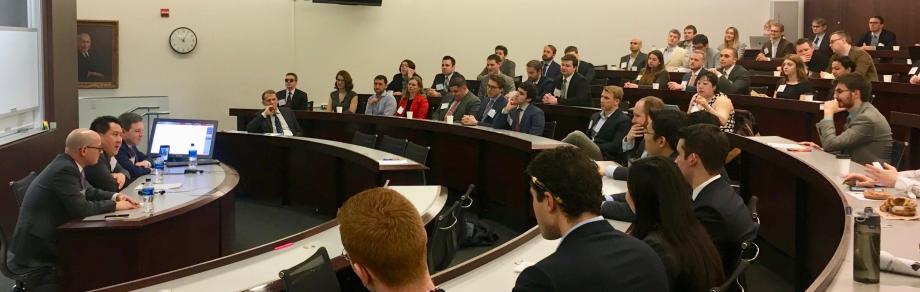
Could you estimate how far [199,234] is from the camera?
6.16m

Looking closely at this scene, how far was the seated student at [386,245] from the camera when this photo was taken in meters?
2.17

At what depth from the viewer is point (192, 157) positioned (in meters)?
7.67

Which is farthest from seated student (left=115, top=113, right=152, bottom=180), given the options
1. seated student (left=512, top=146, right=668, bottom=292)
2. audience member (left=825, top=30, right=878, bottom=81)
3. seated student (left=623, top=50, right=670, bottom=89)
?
audience member (left=825, top=30, right=878, bottom=81)

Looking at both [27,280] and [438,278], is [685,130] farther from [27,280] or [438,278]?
[27,280]

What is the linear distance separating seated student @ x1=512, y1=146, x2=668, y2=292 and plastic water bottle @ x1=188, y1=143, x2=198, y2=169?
530 centimetres

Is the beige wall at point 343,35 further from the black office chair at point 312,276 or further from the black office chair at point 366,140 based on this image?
the black office chair at point 312,276

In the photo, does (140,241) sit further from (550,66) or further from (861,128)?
(550,66)

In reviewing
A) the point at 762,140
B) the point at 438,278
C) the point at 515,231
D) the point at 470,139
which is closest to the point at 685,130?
the point at 438,278

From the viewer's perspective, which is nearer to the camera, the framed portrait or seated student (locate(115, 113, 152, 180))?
seated student (locate(115, 113, 152, 180))

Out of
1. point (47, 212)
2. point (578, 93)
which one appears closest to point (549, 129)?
point (578, 93)

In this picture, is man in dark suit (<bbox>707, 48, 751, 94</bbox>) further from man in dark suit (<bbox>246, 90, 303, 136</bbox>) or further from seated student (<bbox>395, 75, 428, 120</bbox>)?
man in dark suit (<bbox>246, 90, 303, 136</bbox>)

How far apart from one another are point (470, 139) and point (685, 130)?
5306mm

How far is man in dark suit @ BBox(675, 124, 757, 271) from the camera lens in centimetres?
388

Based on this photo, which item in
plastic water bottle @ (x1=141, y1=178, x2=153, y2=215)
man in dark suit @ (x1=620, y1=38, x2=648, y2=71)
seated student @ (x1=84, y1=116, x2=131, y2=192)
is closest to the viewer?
plastic water bottle @ (x1=141, y1=178, x2=153, y2=215)
